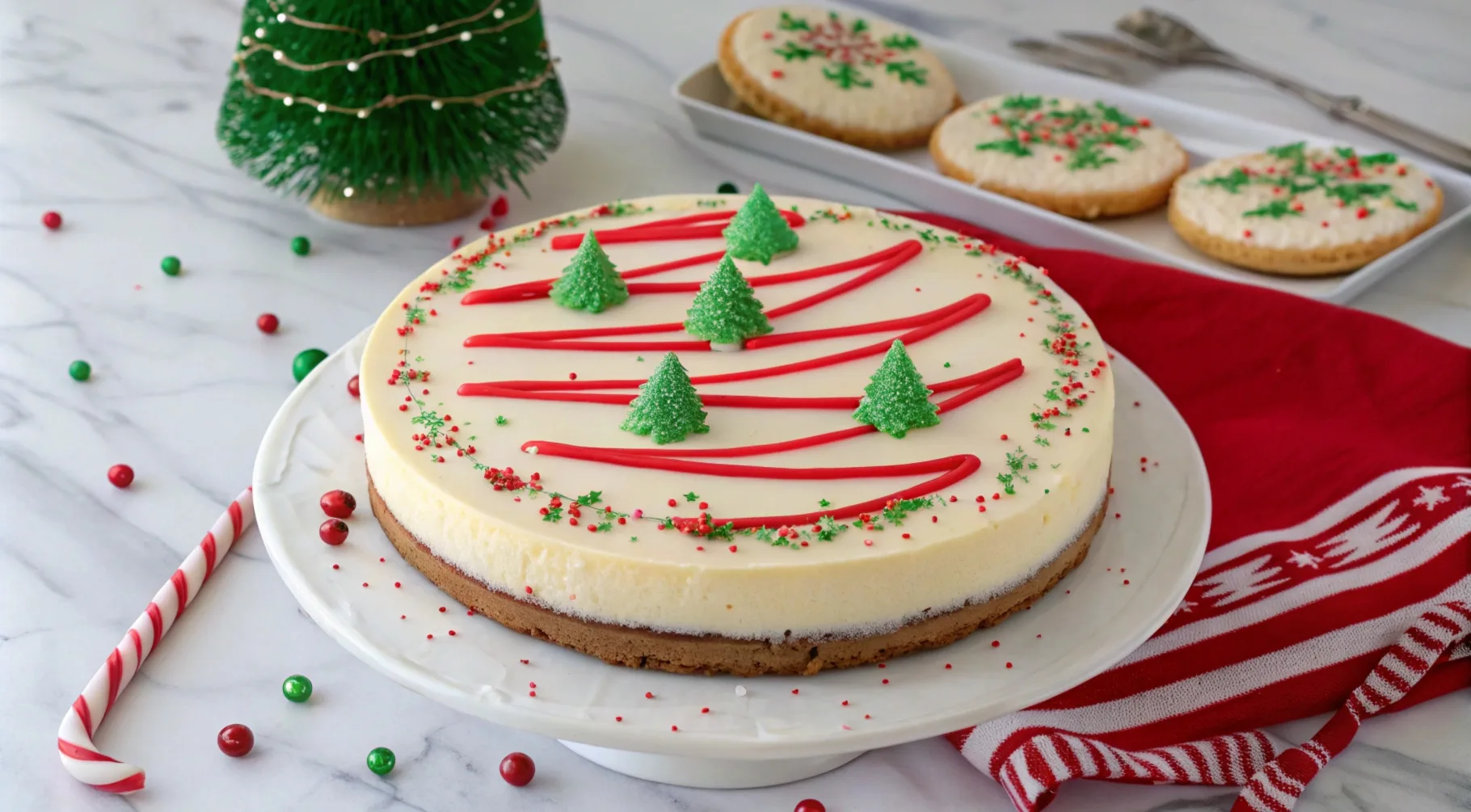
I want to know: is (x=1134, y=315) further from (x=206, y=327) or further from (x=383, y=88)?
(x=206, y=327)

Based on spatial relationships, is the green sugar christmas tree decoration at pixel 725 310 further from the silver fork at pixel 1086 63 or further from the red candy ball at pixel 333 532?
the silver fork at pixel 1086 63

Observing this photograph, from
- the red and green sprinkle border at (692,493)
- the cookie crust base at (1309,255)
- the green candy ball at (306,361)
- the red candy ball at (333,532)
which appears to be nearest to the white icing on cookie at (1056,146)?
the cookie crust base at (1309,255)

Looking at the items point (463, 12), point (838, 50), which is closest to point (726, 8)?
point (838, 50)

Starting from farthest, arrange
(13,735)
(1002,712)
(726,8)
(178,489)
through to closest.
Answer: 1. (726,8)
2. (178,489)
3. (13,735)
4. (1002,712)

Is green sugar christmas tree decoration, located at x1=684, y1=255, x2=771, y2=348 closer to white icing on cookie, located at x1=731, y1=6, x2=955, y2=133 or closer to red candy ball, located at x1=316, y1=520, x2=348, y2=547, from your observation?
red candy ball, located at x1=316, y1=520, x2=348, y2=547

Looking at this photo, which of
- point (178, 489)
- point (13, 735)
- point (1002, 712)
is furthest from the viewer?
point (178, 489)

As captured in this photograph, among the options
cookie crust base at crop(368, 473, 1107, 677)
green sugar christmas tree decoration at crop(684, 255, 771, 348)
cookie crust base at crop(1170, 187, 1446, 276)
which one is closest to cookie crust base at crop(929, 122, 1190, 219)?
cookie crust base at crop(1170, 187, 1446, 276)
